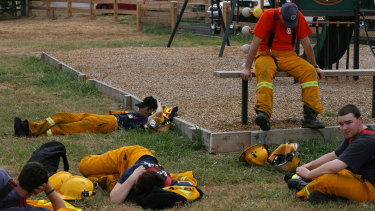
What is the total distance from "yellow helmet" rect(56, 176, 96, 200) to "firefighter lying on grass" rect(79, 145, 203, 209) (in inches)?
8.4

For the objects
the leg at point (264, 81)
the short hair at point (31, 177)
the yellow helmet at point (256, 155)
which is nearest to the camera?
the short hair at point (31, 177)

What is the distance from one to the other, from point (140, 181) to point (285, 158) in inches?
70.9

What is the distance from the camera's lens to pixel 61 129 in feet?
25.5

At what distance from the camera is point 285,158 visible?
613 cm

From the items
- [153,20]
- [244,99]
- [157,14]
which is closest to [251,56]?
[244,99]

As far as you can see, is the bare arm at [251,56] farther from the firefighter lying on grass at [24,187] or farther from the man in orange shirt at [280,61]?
the firefighter lying on grass at [24,187]

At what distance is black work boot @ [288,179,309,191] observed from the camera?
547cm

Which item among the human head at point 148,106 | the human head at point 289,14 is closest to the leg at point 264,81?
the human head at point 289,14

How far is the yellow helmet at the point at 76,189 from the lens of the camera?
5.18m

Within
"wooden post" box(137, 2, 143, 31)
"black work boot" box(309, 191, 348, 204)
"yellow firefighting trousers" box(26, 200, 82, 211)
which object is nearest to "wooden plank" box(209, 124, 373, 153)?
"black work boot" box(309, 191, 348, 204)

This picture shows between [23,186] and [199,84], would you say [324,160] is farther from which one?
[199,84]

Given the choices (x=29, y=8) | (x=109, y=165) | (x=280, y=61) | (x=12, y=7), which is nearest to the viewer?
(x=109, y=165)

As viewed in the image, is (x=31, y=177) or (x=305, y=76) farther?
(x=305, y=76)

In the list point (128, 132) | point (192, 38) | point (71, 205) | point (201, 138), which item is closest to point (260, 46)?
point (201, 138)
